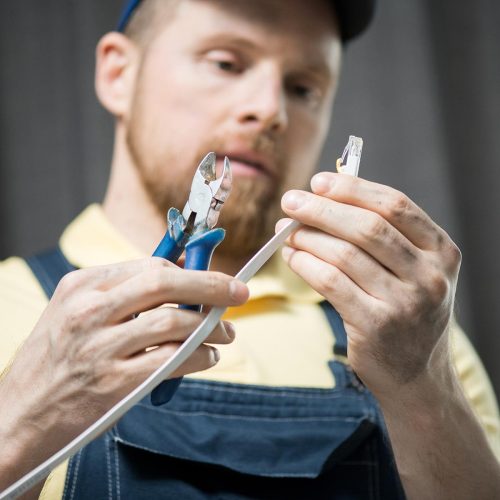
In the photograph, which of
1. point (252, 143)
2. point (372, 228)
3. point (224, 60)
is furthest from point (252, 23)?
point (372, 228)

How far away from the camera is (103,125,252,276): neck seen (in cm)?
104

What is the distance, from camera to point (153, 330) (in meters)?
0.54

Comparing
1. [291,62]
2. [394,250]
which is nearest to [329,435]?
[394,250]

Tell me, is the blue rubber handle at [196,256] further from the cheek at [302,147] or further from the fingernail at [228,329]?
the cheek at [302,147]

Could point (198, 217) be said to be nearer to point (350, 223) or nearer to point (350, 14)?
point (350, 223)

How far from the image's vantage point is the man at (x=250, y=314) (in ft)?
1.85

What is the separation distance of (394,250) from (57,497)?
406 mm

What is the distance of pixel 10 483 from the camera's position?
23.4 inches

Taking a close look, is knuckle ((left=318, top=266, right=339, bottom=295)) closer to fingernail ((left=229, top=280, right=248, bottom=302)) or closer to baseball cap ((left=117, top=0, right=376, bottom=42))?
fingernail ((left=229, top=280, right=248, bottom=302))

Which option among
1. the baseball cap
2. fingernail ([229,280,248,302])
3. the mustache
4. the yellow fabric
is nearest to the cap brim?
the baseball cap

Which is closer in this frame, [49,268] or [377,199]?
[377,199]

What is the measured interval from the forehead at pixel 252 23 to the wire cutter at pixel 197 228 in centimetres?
48

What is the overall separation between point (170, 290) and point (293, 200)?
5.4 inches

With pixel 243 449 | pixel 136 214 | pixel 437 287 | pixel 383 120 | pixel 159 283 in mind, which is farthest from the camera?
pixel 383 120
